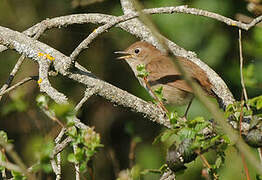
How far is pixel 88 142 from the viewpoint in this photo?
7.59ft

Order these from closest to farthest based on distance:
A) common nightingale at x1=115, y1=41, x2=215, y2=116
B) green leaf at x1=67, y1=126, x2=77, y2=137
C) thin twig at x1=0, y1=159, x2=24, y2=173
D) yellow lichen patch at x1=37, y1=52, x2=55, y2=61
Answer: thin twig at x1=0, y1=159, x2=24, y2=173 → green leaf at x1=67, y1=126, x2=77, y2=137 → yellow lichen patch at x1=37, y1=52, x2=55, y2=61 → common nightingale at x1=115, y1=41, x2=215, y2=116

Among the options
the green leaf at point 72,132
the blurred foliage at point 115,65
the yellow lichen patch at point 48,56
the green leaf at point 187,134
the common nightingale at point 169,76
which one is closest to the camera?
the green leaf at point 72,132

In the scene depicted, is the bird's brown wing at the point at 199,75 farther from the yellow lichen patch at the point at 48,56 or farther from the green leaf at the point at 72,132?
the green leaf at the point at 72,132

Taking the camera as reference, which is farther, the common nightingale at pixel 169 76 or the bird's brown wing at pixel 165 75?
the bird's brown wing at pixel 165 75

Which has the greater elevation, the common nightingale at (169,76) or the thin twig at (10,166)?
the common nightingale at (169,76)

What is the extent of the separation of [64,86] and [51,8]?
3.92 ft

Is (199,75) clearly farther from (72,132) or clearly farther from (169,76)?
(72,132)

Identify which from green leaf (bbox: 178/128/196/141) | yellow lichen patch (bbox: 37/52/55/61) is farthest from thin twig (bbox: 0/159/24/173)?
yellow lichen patch (bbox: 37/52/55/61)

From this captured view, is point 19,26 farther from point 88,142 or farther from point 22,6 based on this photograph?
point 88,142

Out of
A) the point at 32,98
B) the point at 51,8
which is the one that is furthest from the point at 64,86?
the point at 51,8

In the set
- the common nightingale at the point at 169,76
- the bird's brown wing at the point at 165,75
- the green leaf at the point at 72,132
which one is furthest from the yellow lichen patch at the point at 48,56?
the bird's brown wing at the point at 165,75

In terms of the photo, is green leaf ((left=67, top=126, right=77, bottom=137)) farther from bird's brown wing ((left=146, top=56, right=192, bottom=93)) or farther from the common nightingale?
bird's brown wing ((left=146, top=56, right=192, bottom=93))

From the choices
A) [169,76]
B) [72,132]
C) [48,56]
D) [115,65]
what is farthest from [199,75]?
[115,65]

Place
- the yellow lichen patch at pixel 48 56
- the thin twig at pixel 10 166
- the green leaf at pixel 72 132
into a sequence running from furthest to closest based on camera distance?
the yellow lichen patch at pixel 48 56 → the green leaf at pixel 72 132 → the thin twig at pixel 10 166
